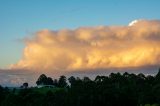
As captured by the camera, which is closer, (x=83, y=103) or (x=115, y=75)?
(x=83, y=103)

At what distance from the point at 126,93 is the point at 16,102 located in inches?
1336

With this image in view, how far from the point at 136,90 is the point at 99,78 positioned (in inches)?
1771

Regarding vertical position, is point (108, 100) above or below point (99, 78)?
below

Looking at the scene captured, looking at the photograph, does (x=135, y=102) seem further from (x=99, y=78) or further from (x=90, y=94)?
(x=99, y=78)

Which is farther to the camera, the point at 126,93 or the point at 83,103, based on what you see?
the point at 126,93

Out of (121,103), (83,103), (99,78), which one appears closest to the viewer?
(83,103)

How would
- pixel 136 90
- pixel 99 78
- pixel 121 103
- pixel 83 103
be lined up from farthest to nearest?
pixel 99 78 < pixel 136 90 < pixel 121 103 < pixel 83 103

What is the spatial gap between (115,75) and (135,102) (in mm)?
66907

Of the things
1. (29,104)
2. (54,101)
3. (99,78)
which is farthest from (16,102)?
(99,78)

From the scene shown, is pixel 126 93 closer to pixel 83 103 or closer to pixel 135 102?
pixel 135 102

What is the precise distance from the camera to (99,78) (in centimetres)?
19350

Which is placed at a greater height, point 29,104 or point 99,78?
point 99,78

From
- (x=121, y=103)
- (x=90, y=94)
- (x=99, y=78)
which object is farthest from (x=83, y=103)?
(x=99, y=78)

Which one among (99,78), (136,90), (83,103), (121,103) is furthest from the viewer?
(99,78)
